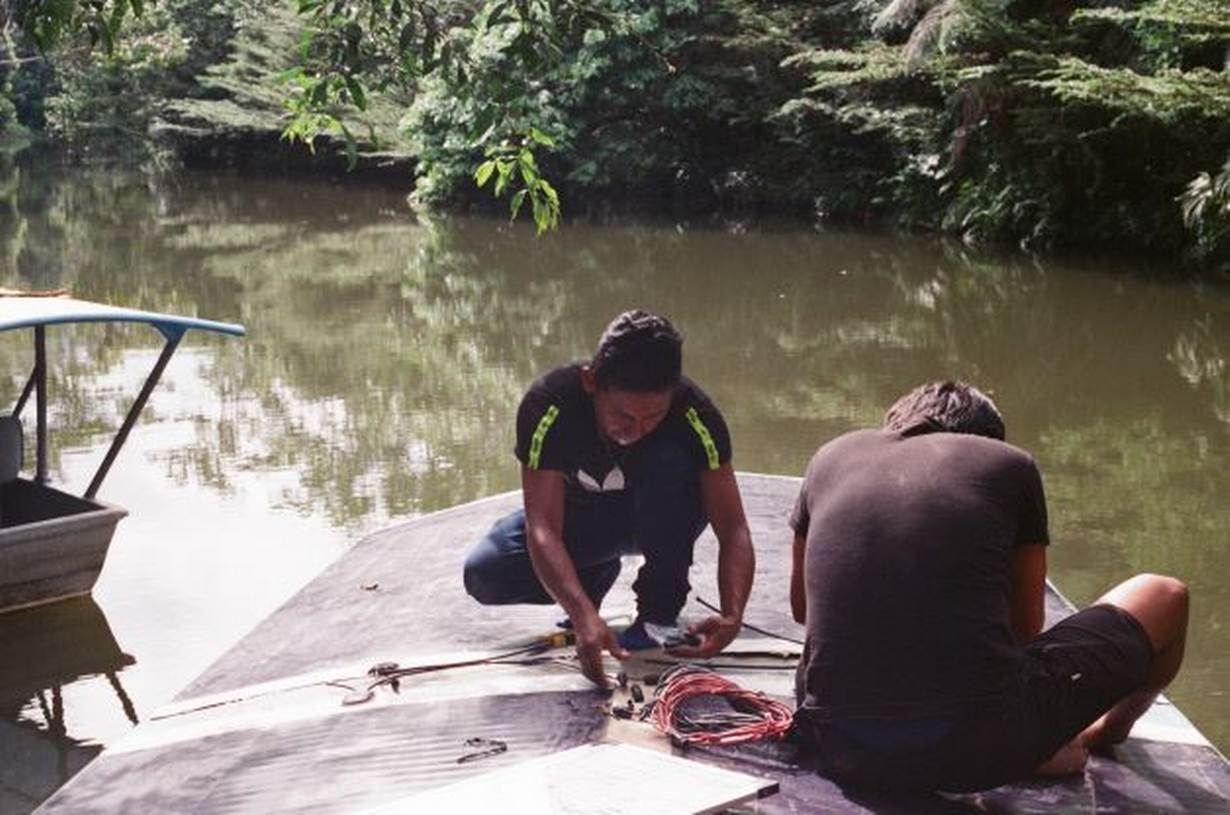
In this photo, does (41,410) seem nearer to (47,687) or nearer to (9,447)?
(9,447)

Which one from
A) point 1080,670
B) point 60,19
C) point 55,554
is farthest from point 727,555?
point 55,554

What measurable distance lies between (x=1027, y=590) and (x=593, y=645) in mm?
1006

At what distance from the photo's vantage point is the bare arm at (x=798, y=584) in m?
3.56

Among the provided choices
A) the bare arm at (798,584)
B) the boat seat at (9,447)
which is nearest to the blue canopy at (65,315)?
the boat seat at (9,447)

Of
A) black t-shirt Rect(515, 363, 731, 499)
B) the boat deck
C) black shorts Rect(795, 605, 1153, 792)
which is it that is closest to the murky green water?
the boat deck

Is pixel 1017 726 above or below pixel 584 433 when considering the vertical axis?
below

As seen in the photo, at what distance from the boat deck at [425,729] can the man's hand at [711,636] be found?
0.07 m

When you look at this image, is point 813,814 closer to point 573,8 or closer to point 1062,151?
point 573,8

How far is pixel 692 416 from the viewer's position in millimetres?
3930

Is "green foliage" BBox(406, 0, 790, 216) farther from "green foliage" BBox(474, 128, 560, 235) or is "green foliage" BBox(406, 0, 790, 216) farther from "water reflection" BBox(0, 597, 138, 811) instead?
"green foliage" BBox(474, 128, 560, 235)

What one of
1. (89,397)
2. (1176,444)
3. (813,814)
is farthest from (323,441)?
(813,814)

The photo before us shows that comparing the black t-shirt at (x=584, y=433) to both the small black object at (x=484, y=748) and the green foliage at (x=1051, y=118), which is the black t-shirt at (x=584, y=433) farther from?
the green foliage at (x=1051, y=118)

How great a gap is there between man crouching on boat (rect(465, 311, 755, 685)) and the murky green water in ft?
7.33

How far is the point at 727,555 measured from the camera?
396 centimetres
